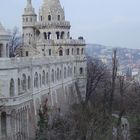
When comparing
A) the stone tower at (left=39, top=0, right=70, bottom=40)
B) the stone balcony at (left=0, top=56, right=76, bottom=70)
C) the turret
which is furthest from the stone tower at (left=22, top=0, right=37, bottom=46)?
the turret

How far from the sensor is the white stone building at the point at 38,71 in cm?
2939

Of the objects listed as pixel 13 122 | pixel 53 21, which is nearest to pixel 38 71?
pixel 13 122

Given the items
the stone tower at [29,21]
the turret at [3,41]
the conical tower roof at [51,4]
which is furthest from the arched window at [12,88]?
the conical tower roof at [51,4]

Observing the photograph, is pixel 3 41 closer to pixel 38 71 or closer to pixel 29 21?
pixel 38 71

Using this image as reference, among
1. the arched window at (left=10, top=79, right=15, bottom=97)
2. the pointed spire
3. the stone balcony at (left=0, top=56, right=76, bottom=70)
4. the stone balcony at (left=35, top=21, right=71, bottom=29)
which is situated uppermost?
the pointed spire

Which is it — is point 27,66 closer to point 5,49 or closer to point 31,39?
point 5,49

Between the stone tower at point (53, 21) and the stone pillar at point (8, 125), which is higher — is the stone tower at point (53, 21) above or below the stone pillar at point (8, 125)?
above

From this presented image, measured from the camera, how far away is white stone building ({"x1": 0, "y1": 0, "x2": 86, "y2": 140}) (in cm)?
2939

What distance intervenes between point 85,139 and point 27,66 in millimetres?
6295

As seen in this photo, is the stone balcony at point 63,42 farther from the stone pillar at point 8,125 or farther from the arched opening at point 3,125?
the stone pillar at point 8,125

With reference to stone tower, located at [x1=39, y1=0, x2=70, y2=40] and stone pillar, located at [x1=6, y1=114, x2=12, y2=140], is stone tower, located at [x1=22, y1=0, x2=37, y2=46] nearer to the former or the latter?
stone tower, located at [x1=39, y1=0, x2=70, y2=40]

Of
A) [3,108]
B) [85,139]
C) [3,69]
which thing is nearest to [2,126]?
[3,108]

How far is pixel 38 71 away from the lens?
3722 centimetres

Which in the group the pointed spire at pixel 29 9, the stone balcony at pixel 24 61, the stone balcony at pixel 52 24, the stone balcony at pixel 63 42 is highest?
the pointed spire at pixel 29 9
